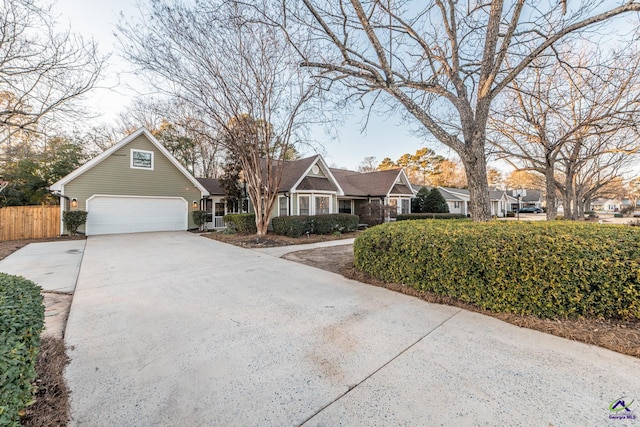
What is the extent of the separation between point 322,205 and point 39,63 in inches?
532

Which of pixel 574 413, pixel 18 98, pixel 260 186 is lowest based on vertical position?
pixel 574 413

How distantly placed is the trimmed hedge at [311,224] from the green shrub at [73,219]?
9.16 m

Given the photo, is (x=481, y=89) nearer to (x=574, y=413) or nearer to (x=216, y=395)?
(x=574, y=413)

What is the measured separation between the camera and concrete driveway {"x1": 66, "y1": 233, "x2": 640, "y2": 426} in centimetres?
200

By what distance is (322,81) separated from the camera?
7559mm

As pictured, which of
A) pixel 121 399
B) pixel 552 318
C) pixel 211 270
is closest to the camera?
pixel 121 399

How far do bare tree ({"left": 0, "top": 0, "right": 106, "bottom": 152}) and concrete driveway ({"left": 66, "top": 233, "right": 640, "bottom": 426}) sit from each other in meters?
10.0

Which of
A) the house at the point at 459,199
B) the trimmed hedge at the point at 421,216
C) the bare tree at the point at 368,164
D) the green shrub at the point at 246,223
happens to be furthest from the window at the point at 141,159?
the bare tree at the point at 368,164

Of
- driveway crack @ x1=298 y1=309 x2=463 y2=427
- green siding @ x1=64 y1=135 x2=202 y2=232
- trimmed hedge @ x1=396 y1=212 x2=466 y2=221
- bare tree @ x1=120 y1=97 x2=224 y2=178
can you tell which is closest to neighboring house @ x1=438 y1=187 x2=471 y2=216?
trimmed hedge @ x1=396 y1=212 x2=466 y2=221

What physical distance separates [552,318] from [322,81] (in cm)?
735

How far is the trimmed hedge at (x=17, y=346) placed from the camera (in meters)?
1.34

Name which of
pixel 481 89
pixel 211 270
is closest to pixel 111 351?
pixel 211 270

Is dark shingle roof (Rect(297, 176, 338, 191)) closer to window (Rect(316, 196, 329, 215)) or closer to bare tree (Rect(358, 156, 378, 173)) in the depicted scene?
window (Rect(316, 196, 329, 215))

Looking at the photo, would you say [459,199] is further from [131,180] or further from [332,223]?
[131,180]
